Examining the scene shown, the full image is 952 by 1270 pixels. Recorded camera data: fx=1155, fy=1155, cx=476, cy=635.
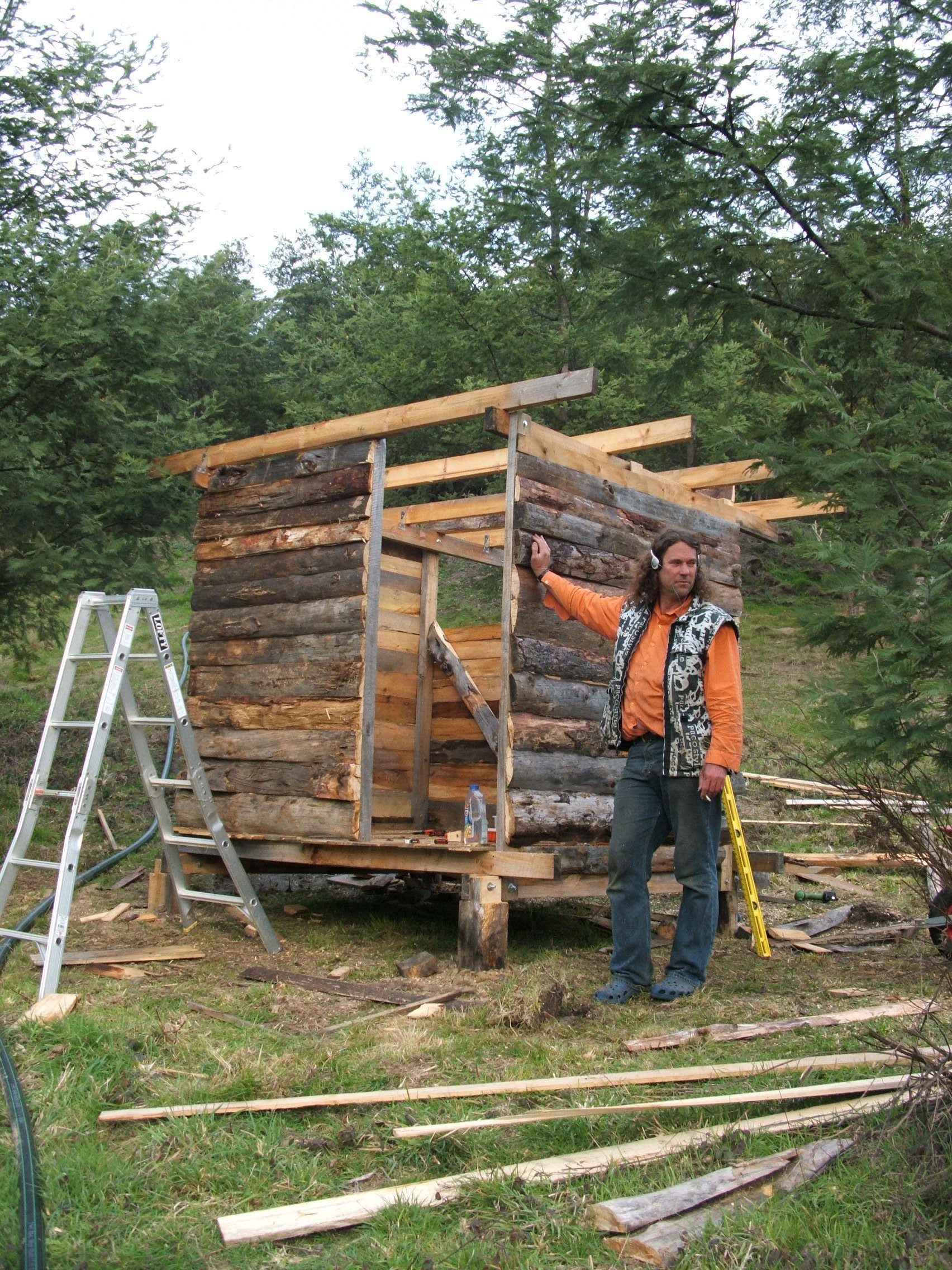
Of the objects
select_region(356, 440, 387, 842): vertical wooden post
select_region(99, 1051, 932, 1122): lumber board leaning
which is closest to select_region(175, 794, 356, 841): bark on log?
select_region(356, 440, 387, 842): vertical wooden post

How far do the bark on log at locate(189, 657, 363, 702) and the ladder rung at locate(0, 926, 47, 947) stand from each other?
84.7 inches

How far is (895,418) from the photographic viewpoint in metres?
4.91

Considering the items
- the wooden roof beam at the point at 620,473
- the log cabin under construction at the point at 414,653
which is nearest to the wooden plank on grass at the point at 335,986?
the log cabin under construction at the point at 414,653

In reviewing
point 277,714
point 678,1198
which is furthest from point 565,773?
point 678,1198

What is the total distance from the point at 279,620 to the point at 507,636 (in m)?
1.67

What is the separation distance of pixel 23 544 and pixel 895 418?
218 inches

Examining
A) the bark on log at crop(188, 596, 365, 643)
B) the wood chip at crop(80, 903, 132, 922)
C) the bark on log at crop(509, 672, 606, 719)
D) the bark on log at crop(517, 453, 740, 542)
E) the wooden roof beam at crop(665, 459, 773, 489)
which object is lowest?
the wood chip at crop(80, 903, 132, 922)

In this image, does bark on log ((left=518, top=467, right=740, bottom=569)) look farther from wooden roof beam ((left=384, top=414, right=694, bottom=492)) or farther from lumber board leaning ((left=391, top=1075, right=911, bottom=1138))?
lumber board leaning ((left=391, top=1075, right=911, bottom=1138))

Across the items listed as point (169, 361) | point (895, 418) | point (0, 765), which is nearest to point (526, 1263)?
point (895, 418)

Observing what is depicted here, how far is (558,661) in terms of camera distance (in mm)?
6305

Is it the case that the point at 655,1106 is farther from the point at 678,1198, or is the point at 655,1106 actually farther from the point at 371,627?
the point at 371,627

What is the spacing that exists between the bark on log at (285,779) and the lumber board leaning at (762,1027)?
2.64 m

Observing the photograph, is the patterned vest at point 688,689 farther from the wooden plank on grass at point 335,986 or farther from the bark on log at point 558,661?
the wooden plank on grass at point 335,986

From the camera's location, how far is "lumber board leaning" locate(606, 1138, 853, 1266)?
241cm
